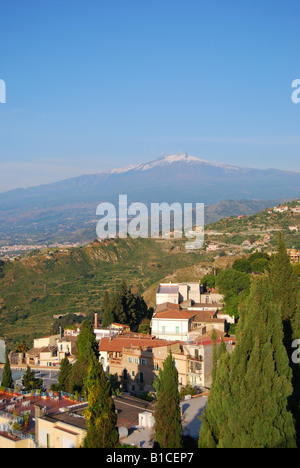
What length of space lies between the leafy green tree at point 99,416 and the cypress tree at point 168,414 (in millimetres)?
983

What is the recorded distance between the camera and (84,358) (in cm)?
1928

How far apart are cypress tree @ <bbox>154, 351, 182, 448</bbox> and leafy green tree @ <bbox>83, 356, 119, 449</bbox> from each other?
98 cm

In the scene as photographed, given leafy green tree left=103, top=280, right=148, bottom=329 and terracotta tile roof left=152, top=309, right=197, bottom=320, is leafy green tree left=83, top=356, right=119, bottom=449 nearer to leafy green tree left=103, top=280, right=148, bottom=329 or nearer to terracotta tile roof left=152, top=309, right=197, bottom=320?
terracotta tile roof left=152, top=309, right=197, bottom=320

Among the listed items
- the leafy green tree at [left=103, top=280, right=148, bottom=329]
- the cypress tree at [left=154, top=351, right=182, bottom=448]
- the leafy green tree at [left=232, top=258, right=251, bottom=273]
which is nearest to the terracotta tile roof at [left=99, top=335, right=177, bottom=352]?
the leafy green tree at [left=103, top=280, right=148, bottom=329]

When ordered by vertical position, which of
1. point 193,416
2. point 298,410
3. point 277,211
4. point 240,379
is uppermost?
point 277,211

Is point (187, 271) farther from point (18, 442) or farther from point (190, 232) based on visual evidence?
point (18, 442)

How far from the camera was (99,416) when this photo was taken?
12594 millimetres

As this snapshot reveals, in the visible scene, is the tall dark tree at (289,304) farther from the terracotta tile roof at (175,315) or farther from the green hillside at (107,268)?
the green hillside at (107,268)

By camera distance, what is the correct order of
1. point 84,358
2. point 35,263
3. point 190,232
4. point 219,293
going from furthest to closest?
point 190,232 → point 35,263 → point 219,293 → point 84,358

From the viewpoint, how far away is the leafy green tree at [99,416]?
12.3m

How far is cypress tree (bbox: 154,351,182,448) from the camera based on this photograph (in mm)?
12758

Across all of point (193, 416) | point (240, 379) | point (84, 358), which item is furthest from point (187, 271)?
point (240, 379)

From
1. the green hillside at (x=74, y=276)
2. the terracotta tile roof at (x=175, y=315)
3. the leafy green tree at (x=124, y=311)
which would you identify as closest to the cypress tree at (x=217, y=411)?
the terracotta tile roof at (x=175, y=315)
